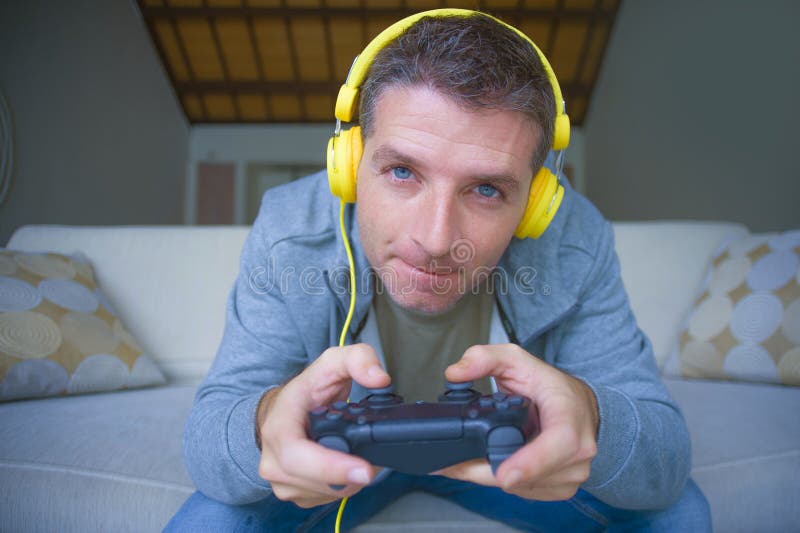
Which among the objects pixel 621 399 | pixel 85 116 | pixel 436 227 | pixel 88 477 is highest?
pixel 436 227

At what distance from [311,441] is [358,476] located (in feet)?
0.22

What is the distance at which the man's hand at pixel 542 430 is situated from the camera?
1.81ft

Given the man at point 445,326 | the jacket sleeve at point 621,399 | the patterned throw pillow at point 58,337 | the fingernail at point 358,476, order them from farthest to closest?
the patterned throw pillow at point 58,337 < the jacket sleeve at point 621,399 < the man at point 445,326 < the fingernail at point 358,476

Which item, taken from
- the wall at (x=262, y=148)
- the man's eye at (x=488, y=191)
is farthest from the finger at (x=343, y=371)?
the wall at (x=262, y=148)

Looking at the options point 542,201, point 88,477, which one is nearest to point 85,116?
point 88,477

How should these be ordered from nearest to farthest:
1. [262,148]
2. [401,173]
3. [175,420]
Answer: [401,173], [175,420], [262,148]

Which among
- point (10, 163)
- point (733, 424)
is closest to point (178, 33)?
point (10, 163)

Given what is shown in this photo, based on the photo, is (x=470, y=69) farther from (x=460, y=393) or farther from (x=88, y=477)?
(x=88, y=477)

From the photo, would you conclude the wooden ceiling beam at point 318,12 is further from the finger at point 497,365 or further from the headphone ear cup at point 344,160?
the finger at point 497,365

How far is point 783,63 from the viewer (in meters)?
3.04

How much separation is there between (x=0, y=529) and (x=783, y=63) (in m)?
3.85

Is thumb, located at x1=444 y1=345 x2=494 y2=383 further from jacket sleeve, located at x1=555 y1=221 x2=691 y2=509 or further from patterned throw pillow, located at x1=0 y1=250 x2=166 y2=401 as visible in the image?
patterned throw pillow, located at x1=0 y1=250 x2=166 y2=401

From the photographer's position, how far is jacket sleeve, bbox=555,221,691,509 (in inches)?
29.2

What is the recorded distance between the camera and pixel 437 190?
0.84 meters
